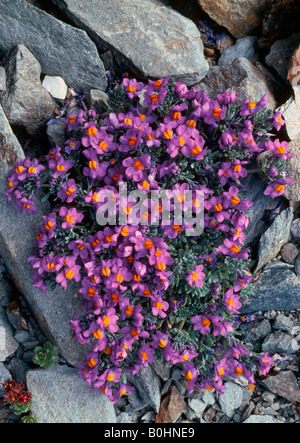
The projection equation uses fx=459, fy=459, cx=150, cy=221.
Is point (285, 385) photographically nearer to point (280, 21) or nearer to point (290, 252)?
point (290, 252)

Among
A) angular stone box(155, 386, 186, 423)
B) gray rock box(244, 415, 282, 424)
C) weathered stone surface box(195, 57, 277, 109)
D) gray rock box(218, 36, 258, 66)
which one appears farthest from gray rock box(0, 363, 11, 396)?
gray rock box(218, 36, 258, 66)

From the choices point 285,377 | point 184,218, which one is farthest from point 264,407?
point 184,218

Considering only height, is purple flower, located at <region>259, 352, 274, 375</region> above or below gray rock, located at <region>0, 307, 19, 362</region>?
above

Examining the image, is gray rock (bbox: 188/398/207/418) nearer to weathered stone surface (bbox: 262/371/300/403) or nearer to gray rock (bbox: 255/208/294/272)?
weathered stone surface (bbox: 262/371/300/403)

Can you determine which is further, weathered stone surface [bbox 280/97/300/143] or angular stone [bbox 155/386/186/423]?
angular stone [bbox 155/386/186/423]

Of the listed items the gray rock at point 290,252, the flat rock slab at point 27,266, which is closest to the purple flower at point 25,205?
the flat rock slab at point 27,266
